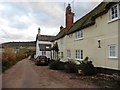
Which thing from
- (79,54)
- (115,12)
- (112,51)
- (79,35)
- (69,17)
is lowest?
(79,54)

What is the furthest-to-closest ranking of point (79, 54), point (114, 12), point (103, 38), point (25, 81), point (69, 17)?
A: 1. point (69, 17)
2. point (79, 54)
3. point (103, 38)
4. point (114, 12)
5. point (25, 81)

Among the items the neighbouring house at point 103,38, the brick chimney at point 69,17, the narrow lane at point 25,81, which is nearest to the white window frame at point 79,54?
the neighbouring house at point 103,38

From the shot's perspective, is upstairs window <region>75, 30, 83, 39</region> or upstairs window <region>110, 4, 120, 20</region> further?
upstairs window <region>75, 30, 83, 39</region>

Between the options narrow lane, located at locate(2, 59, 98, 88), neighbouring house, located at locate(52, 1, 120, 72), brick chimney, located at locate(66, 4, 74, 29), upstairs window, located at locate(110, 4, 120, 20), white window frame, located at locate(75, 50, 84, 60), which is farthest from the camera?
brick chimney, located at locate(66, 4, 74, 29)

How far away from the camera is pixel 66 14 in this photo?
35.3m

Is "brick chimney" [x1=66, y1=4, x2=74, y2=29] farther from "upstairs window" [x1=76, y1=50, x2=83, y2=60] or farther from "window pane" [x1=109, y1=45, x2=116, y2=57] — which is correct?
"window pane" [x1=109, y1=45, x2=116, y2=57]

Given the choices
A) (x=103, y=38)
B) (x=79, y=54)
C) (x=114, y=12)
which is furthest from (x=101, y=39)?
(x=79, y=54)

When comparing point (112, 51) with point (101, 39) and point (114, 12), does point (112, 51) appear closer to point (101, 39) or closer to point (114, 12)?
point (101, 39)

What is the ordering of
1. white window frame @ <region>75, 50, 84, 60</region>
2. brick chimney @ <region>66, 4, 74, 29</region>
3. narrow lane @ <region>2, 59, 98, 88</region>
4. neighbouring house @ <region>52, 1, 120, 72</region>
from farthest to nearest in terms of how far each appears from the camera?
brick chimney @ <region>66, 4, 74, 29</region> < white window frame @ <region>75, 50, 84, 60</region> < neighbouring house @ <region>52, 1, 120, 72</region> < narrow lane @ <region>2, 59, 98, 88</region>

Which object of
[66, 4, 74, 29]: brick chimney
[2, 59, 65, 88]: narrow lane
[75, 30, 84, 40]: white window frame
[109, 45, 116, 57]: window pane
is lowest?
[2, 59, 65, 88]: narrow lane

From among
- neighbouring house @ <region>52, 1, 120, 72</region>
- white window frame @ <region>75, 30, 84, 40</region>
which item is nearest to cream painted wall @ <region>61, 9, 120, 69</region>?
neighbouring house @ <region>52, 1, 120, 72</region>

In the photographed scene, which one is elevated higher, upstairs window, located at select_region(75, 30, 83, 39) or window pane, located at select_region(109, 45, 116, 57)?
upstairs window, located at select_region(75, 30, 83, 39)

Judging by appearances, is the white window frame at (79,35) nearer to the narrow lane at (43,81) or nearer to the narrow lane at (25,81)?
the narrow lane at (43,81)

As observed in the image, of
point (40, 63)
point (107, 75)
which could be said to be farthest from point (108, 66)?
point (40, 63)
